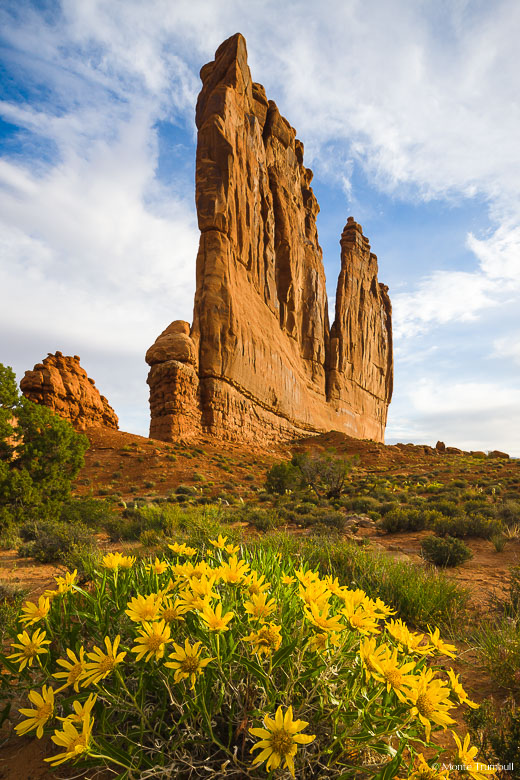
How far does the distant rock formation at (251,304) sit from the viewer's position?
25.9 m

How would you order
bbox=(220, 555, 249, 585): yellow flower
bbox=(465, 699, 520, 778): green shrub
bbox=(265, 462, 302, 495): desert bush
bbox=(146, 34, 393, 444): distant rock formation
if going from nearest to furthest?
1. bbox=(220, 555, 249, 585): yellow flower
2. bbox=(465, 699, 520, 778): green shrub
3. bbox=(265, 462, 302, 495): desert bush
4. bbox=(146, 34, 393, 444): distant rock formation

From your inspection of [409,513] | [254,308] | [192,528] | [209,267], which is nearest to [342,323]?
[254,308]

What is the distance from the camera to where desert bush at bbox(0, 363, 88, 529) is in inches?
342

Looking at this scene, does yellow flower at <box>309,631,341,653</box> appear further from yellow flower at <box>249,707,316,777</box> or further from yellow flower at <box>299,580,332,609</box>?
yellow flower at <box>249,707,316,777</box>

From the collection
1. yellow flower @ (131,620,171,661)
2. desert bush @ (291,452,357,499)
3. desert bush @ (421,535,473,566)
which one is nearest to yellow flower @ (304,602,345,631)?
yellow flower @ (131,620,171,661)

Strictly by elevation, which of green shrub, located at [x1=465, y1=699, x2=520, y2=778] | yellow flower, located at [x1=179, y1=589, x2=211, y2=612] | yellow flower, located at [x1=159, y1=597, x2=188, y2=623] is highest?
yellow flower, located at [x1=179, y1=589, x2=211, y2=612]

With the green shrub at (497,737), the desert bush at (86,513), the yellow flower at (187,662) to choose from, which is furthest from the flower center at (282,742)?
the desert bush at (86,513)

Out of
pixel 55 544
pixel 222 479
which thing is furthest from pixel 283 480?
pixel 55 544

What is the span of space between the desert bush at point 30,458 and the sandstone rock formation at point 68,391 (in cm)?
1318

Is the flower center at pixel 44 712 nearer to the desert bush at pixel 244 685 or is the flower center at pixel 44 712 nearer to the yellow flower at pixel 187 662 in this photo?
the desert bush at pixel 244 685

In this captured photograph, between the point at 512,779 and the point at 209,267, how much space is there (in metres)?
28.3

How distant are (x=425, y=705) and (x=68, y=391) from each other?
84.2 feet

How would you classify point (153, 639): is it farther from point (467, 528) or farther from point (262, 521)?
point (467, 528)

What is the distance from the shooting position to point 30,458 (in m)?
9.34
